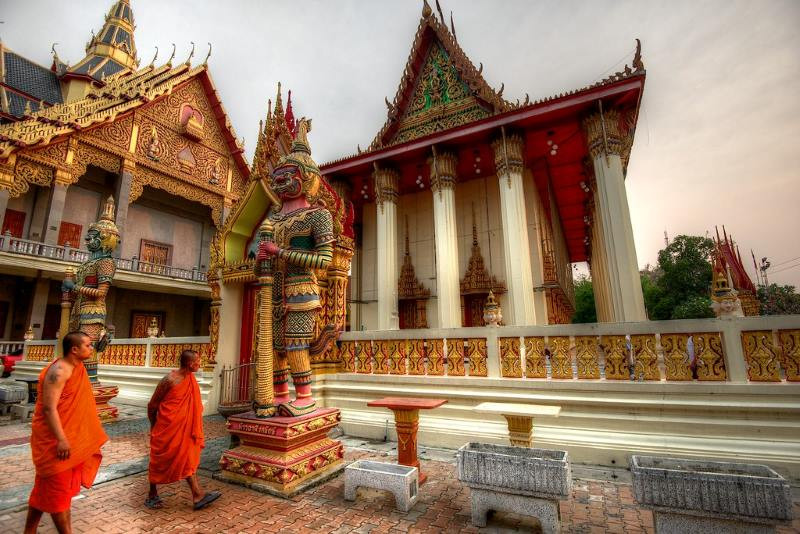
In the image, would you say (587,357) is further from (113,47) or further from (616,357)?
(113,47)

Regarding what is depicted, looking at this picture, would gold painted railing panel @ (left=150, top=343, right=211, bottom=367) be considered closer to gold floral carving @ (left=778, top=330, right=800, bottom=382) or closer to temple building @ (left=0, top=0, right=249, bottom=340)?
gold floral carving @ (left=778, top=330, right=800, bottom=382)

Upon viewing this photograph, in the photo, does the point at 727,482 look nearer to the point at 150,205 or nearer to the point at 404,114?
the point at 404,114

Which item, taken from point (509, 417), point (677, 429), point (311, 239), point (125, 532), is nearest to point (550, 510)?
point (509, 417)

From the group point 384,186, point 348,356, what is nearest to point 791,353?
point 348,356

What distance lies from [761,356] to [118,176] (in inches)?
773

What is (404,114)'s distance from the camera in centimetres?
1316

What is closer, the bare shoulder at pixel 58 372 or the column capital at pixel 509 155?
the bare shoulder at pixel 58 372

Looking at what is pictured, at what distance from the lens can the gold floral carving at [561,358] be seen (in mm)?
4375

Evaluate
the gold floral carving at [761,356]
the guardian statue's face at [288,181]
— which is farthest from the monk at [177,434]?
the gold floral carving at [761,356]

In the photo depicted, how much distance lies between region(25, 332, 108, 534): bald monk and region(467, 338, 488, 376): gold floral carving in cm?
377

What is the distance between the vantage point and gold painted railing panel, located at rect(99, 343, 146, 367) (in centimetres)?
815

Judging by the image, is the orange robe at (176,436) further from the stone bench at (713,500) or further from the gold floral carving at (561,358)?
the gold floral carving at (561,358)

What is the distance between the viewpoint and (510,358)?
4688 mm

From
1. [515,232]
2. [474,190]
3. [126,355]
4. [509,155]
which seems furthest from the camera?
[474,190]
